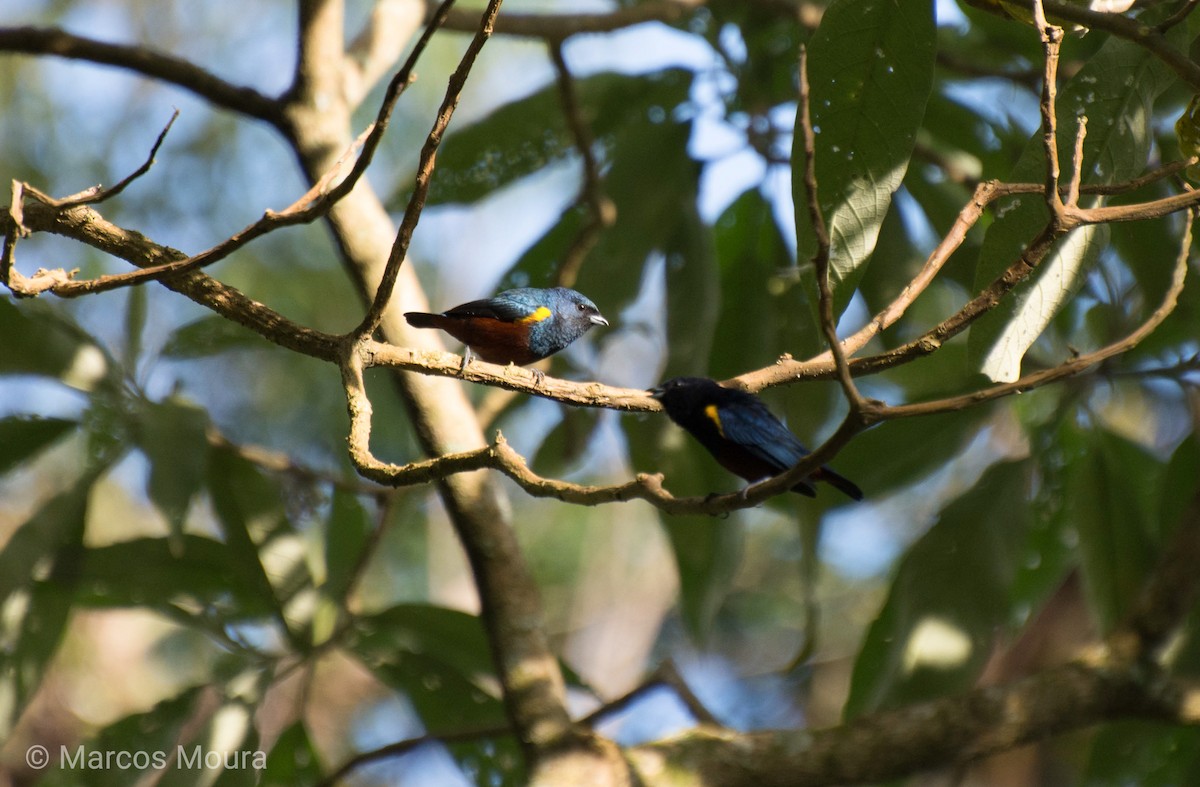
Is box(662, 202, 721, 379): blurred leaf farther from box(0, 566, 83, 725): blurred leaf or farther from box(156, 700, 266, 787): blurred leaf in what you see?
box(0, 566, 83, 725): blurred leaf

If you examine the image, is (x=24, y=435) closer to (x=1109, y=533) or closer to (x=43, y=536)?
(x=43, y=536)

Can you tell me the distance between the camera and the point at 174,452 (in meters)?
3.09

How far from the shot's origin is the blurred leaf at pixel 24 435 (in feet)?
11.7

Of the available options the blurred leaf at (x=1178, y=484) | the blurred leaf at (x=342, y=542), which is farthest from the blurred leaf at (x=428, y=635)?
the blurred leaf at (x=1178, y=484)

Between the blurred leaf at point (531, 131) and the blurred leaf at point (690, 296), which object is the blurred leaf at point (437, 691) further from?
the blurred leaf at point (531, 131)

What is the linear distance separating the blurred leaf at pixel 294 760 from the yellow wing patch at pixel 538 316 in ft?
5.46

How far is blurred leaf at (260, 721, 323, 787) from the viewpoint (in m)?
3.88

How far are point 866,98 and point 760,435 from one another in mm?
871

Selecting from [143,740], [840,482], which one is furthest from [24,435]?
[840,482]

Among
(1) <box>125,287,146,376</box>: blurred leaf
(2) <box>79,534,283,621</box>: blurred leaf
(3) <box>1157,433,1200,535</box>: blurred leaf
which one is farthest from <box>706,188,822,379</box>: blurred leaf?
(1) <box>125,287,146,376</box>: blurred leaf

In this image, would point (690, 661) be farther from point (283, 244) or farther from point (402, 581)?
point (283, 244)

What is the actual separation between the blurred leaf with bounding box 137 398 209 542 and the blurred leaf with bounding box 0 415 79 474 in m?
0.46

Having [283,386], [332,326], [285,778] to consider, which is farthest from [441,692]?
[283,386]

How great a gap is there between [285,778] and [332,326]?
527cm
